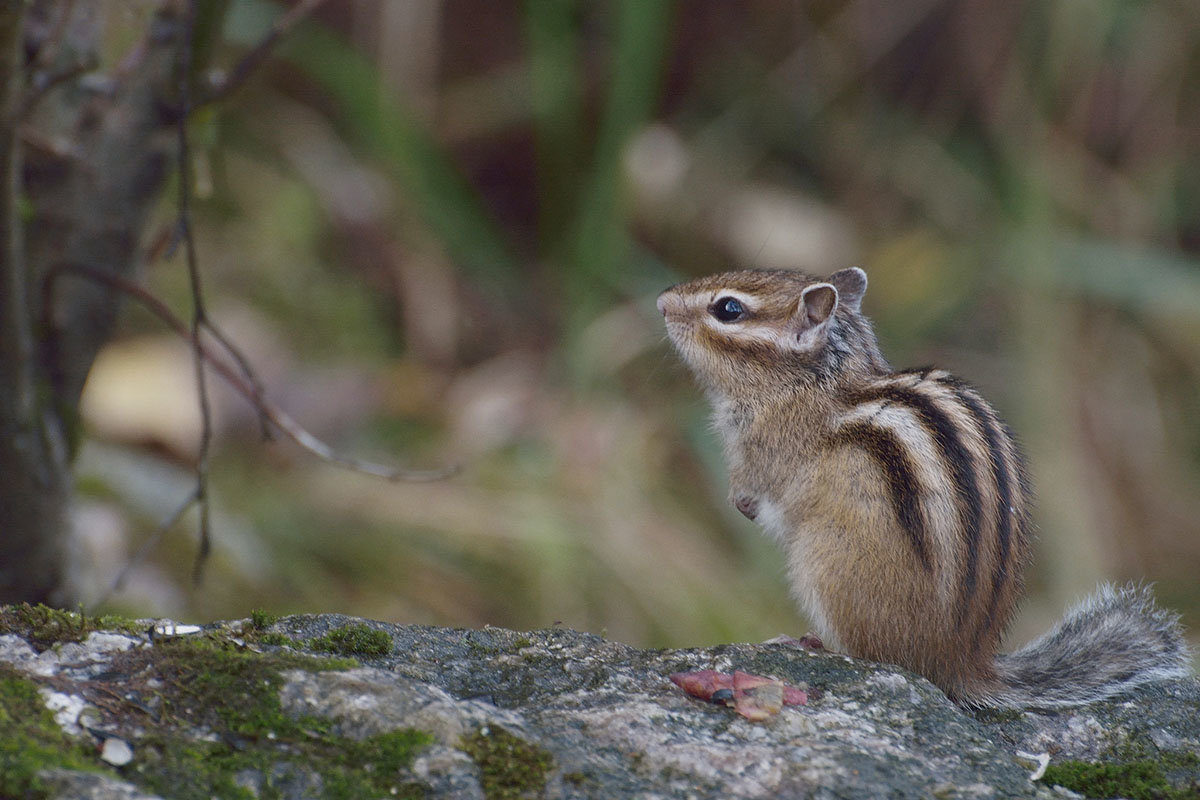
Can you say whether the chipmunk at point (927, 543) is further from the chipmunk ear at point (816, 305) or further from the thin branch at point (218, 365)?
the thin branch at point (218, 365)

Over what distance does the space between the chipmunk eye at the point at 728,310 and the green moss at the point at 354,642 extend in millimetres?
1451

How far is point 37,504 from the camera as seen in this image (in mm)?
2910

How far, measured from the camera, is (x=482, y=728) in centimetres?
177

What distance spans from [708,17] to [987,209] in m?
1.88

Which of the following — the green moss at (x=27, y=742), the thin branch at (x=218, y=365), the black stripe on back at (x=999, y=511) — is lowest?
the green moss at (x=27, y=742)

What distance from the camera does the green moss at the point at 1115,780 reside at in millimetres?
2004

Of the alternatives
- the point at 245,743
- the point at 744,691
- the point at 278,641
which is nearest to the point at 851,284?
the point at 744,691

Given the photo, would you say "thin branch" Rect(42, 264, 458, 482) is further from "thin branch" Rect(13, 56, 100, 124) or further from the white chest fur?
the white chest fur

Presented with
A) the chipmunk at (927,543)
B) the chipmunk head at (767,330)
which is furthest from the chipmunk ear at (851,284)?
the chipmunk at (927,543)

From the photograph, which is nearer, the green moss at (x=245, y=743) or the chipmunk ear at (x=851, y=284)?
the green moss at (x=245, y=743)

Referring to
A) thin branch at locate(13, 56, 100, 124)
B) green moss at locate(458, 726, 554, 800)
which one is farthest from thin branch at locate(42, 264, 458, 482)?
green moss at locate(458, 726, 554, 800)

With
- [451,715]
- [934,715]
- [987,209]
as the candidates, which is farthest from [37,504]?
[987,209]

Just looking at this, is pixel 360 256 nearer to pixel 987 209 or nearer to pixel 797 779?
pixel 987 209

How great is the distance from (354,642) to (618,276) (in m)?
3.86
